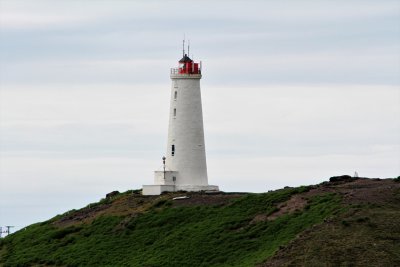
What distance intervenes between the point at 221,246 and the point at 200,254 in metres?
1.43

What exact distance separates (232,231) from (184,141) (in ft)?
53.9

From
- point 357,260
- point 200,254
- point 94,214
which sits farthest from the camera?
point 94,214

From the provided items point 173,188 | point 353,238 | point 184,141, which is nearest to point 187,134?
point 184,141

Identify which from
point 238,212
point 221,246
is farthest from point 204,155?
point 221,246

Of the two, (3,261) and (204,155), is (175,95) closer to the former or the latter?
(204,155)

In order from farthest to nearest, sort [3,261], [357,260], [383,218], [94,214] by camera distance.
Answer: [94,214] → [3,261] → [383,218] → [357,260]

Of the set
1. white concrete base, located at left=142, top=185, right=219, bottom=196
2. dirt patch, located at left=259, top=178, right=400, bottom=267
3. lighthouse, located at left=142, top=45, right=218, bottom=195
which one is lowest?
dirt patch, located at left=259, top=178, right=400, bottom=267

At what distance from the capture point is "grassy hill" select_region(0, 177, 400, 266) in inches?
2433

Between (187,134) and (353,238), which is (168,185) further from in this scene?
(353,238)

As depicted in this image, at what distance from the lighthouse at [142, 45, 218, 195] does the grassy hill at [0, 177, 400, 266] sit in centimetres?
184

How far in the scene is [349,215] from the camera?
65812 millimetres

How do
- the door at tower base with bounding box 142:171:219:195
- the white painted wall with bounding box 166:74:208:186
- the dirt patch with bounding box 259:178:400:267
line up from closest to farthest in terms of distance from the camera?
the dirt patch with bounding box 259:178:400:267 → the door at tower base with bounding box 142:171:219:195 → the white painted wall with bounding box 166:74:208:186

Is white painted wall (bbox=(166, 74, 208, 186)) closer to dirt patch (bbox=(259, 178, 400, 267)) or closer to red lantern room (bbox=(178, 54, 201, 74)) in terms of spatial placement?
red lantern room (bbox=(178, 54, 201, 74))

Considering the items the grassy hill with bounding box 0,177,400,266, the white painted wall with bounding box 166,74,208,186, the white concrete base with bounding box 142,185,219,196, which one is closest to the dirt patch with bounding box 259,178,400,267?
the grassy hill with bounding box 0,177,400,266
